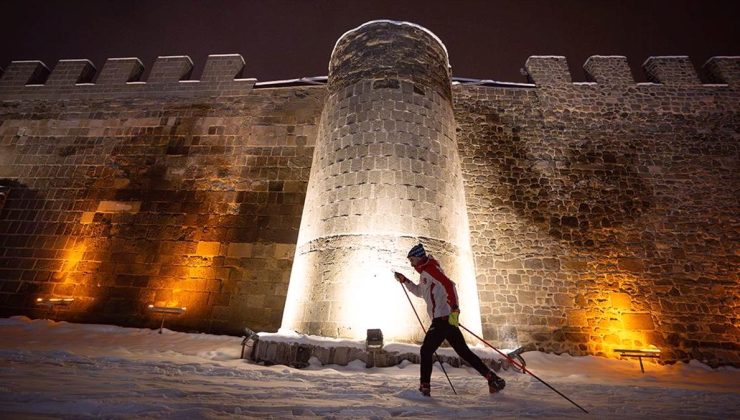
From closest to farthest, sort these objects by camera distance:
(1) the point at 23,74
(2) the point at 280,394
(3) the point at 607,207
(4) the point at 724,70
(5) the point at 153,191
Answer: (2) the point at 280,394 → (3) the point at 607,207 → (5) the point at 153,191 → (4) the point at 724,70 → (1) the point at 23,74

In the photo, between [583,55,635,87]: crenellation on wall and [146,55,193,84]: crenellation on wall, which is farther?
[146,55,193,84]: crenellation on wall

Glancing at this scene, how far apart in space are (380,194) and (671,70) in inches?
409

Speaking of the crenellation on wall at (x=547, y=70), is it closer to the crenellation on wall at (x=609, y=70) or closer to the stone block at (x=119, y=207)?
the crenellation on wall at (x=609, y=70)

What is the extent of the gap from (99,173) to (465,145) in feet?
32.5

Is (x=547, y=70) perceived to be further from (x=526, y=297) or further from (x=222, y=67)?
(x=222, y=67)

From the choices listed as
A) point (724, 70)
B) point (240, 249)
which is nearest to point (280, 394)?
point (240, 249)

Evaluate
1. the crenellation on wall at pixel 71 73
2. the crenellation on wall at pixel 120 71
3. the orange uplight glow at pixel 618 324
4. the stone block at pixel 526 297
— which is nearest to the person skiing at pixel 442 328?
the stone block at pixel 526 297

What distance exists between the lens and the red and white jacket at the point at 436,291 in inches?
136

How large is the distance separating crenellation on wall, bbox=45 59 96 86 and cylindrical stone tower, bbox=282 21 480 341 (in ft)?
29.3

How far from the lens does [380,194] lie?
572 cm

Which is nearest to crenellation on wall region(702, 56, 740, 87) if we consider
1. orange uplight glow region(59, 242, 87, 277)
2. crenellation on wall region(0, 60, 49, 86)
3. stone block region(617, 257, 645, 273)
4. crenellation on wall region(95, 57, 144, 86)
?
stone block region(617, 257, 645, 273)

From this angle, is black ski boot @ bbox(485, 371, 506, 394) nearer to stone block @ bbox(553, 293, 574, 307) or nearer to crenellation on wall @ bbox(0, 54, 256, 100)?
stone block @ bbox(553, 293, 574, 307)

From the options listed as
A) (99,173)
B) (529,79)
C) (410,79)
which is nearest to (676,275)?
(529,79)

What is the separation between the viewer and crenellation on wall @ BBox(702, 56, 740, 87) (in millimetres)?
9875
